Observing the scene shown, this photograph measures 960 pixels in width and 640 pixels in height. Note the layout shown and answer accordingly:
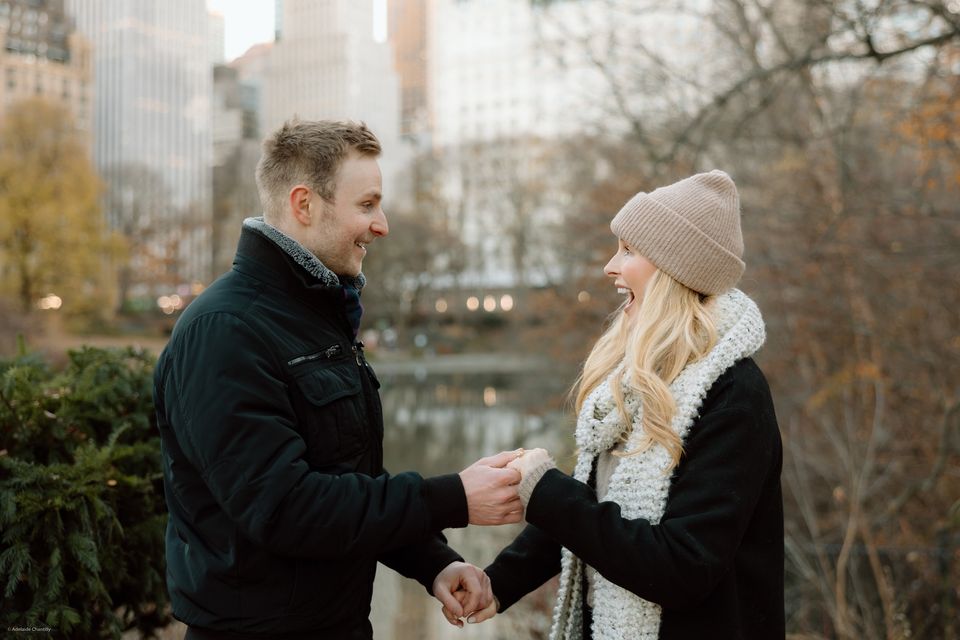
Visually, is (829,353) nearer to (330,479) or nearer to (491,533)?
(491,533)

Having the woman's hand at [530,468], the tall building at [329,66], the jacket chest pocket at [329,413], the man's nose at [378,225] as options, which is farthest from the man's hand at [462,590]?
the tall building at [329,66]

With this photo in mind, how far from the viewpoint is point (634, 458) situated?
86.1 inches

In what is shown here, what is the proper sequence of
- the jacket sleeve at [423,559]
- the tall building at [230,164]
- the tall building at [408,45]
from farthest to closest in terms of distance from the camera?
1. the tall building at [408,45]
2. the tall building at [230,164]
3. the jacket sleeve at [423,559]

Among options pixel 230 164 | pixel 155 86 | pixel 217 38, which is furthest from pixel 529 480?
pixel 217 38

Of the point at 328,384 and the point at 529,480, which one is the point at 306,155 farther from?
the point at 529,480

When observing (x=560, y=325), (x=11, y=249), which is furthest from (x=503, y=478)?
(x=11, y=249)

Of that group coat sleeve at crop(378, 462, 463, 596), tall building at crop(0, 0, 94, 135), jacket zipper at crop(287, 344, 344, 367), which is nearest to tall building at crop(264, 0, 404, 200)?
tall building at crop(0, 0, 94, 135)

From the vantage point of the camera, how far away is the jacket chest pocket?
2123 mm

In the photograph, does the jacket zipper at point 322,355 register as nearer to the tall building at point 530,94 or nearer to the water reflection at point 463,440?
the water reflection at point 463,440

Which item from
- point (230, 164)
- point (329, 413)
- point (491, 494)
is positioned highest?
point (230, 164)

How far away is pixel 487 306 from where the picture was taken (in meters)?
60.9

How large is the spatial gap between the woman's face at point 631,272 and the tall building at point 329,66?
103065mm

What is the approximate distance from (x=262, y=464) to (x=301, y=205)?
28.2 inches

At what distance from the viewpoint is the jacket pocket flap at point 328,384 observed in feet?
6.97
